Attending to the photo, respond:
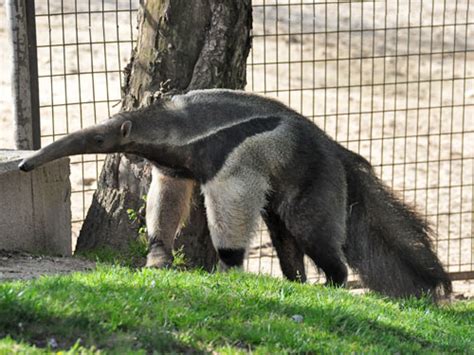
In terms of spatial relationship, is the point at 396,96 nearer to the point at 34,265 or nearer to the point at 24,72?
the point at 24,72

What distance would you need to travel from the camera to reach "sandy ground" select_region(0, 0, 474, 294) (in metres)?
12.2

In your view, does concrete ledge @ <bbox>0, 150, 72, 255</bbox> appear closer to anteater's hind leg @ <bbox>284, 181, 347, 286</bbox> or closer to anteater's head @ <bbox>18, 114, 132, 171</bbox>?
anteater's head @ <bbox>18, 114, 132, 171</bbox>

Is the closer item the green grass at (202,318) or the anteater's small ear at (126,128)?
the green grass at (202,318)

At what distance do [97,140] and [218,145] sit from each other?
3.15ft

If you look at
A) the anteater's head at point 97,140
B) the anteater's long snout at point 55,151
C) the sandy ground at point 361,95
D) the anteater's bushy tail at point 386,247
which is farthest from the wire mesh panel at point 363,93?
the anteater's long snout at point 55,151

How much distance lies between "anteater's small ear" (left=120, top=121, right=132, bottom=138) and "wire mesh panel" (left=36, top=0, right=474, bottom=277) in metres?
3.17

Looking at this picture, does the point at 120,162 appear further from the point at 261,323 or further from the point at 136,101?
the point at 261,323

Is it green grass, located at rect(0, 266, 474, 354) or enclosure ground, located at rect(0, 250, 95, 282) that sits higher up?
green grass, located at rect(0, 266, 474, 354)

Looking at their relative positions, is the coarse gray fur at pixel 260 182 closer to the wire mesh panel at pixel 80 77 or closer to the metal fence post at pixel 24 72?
the metal fence post at pixel 24 72

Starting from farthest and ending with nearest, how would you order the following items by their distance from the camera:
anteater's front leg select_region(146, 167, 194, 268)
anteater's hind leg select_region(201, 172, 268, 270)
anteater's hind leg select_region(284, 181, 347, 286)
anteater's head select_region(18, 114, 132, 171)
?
anteater's front leg select_region(146, 167, 194, 268)
anteater's hind leg select_region(284, 181, 347, 286)
anteater's hind leg select_region(201, 172, 268, 270)
anteater's head select_region(18, 114, 132, 171)

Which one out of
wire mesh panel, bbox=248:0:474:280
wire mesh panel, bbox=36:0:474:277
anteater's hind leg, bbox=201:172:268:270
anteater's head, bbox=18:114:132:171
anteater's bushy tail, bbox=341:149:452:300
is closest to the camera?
anteater's head, bbox=18:114:132:171

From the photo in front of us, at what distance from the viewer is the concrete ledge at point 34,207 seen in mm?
8781

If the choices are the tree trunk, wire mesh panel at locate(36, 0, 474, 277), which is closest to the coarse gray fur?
the tree trunk

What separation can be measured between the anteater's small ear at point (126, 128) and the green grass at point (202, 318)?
4.42 ft
